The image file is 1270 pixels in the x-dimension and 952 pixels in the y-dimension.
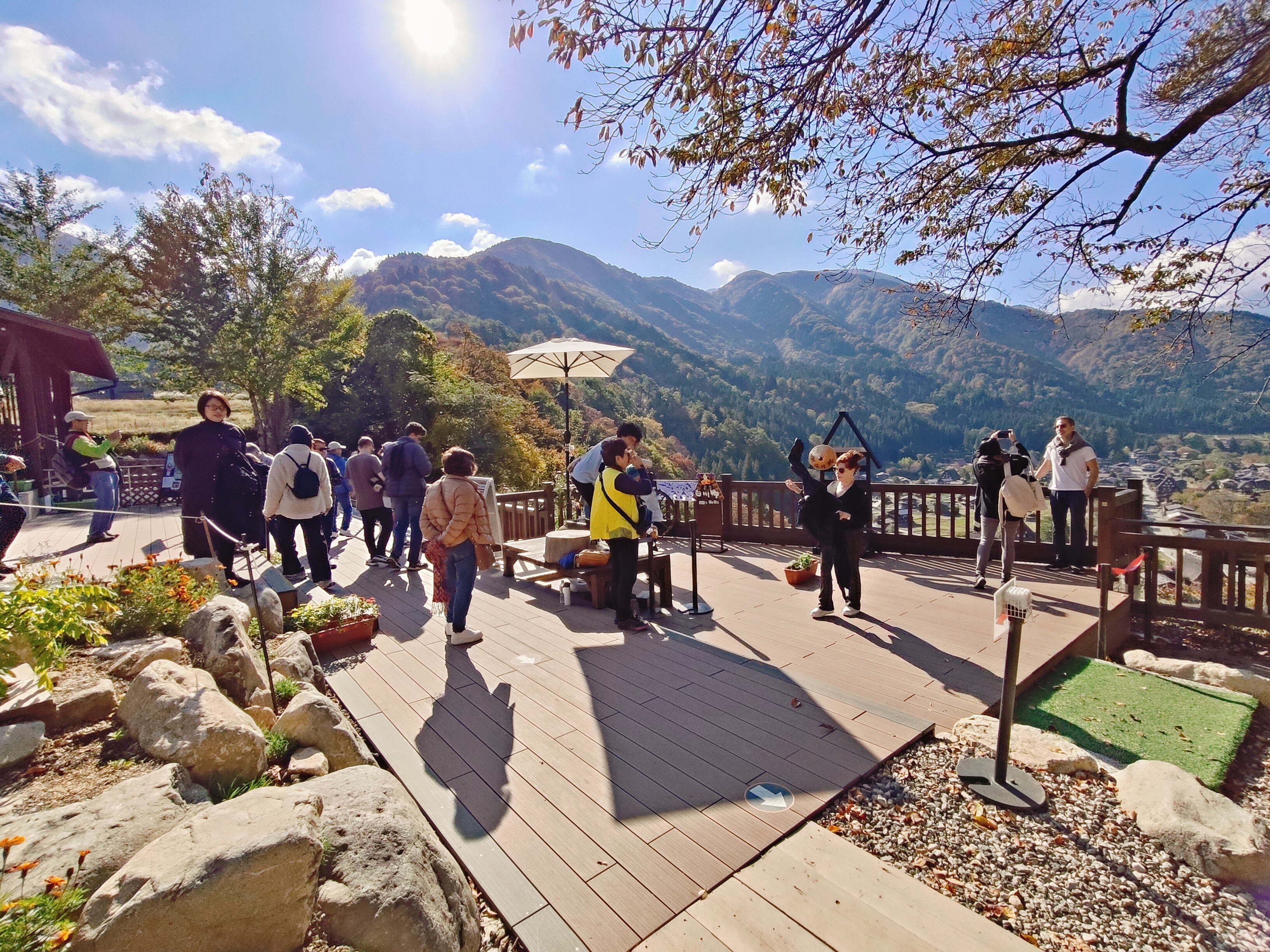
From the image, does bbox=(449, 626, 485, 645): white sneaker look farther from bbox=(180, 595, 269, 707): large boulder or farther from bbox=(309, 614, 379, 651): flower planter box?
bbox=(180, 595, 269, 707): large boulder

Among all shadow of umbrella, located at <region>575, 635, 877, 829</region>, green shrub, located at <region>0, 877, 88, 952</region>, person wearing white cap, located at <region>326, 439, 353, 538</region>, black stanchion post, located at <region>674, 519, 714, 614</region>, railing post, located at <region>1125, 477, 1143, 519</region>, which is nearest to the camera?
green shrub, located at <region>0, 877, 88, 952</region>

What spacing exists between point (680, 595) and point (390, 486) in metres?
3.32

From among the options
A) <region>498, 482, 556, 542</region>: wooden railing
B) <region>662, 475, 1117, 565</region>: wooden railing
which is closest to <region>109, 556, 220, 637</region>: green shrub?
<region>498, 482, 556, 542</region>: wooden railing

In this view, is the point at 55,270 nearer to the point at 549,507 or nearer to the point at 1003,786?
the point at 549,507

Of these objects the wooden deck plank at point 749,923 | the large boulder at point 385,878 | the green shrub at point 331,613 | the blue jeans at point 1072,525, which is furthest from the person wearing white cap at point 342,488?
the blue jeans at point 1072,525

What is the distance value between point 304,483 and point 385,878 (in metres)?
4.22

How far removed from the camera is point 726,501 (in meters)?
7.57

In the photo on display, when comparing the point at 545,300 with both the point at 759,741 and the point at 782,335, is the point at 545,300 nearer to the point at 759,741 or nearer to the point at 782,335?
→ the point at 782,335

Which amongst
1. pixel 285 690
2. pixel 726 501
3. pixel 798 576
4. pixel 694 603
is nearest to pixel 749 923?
pixel 285 690

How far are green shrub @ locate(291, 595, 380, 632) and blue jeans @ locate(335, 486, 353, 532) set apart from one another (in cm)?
434

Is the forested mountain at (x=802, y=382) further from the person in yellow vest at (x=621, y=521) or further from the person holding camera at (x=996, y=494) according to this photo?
the person in yellow vest at (x=621, y=521)

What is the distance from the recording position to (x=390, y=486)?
611cm

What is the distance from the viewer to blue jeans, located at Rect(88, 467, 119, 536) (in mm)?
6863

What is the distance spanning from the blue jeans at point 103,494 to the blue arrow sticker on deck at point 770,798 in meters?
7.91
